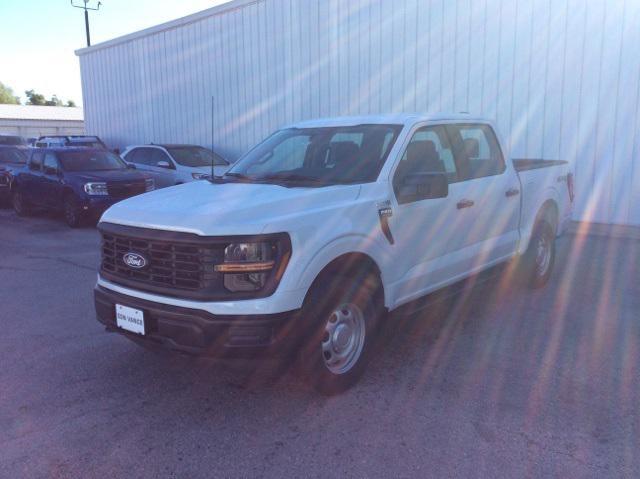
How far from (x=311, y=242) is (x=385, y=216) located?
79cm

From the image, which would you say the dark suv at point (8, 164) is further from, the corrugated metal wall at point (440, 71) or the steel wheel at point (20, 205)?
the corrugated metal wall at point (440, 71)

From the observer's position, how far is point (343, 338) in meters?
4.12

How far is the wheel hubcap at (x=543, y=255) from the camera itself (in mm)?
6691

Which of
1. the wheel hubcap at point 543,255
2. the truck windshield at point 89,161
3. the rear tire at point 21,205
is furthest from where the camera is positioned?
the rear tire at point 21,205

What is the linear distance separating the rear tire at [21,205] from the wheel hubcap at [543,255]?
11625 millimetres

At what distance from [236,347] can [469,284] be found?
8.68 ft

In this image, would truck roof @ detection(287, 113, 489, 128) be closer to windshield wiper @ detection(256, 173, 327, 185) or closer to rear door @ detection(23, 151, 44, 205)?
windshield wiper @ detection(256, 173, 327, 185)

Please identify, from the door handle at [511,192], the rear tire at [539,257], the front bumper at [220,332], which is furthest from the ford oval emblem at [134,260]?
the rear tire at [539,257]

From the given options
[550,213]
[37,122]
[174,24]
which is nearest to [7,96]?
[37,122]

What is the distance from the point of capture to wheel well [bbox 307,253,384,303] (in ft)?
12.7

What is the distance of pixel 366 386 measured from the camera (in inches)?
168

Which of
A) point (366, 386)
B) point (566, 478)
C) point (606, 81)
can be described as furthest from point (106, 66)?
point (566, 478)

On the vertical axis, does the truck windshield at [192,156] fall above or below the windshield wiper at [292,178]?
below

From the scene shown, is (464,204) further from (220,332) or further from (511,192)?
(220,332)
